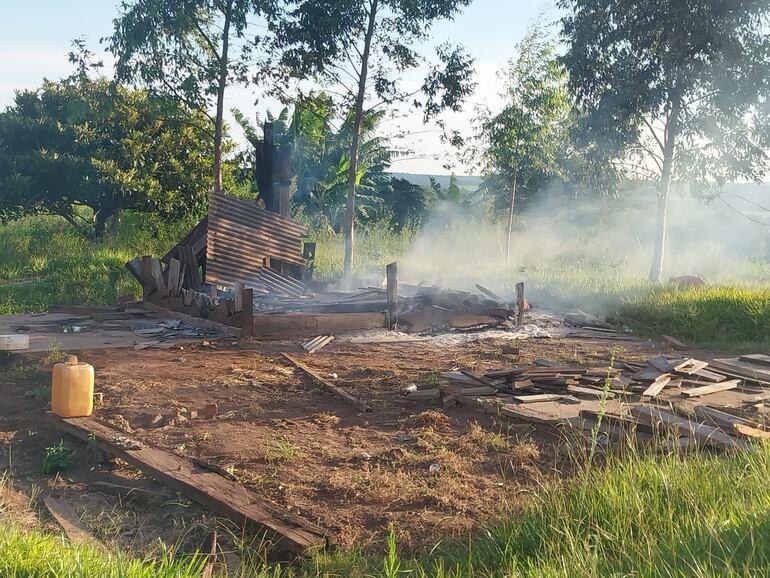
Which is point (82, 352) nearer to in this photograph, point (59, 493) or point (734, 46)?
point (59, 493)

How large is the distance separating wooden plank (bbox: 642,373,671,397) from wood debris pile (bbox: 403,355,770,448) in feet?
0.03

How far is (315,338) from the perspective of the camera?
1270cm

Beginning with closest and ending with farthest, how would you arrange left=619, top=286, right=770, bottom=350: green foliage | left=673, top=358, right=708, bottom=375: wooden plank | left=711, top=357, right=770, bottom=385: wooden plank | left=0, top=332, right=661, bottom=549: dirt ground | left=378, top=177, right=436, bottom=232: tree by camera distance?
1. left=0, top=332, right=661, bottom=549: dirt ground
2. left=673, top=358, right=708, bottom=375: wooden plank
3. left=711, top=357, right=770, bottom=385: wooden plank
4. left=619, top=286, right=770, bottom=350: green foliage
5. left=378, top=177, right=436, bottom=232: tree

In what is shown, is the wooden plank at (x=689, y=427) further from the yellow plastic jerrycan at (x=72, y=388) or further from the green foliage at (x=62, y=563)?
the yellow plastic jerrycan at (x=72, y=388)

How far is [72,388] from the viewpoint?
23.5 ft

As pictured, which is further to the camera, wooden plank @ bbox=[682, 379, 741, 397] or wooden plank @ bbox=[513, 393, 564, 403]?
wooden plank @ bbox=[682, 379, 741, 397]

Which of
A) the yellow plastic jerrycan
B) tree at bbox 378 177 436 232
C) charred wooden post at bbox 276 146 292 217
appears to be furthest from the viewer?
tree at bbox 378 177 436 232

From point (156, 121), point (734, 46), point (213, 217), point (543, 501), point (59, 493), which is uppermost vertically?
point (734, 46)

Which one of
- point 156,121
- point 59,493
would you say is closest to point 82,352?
point 59,493

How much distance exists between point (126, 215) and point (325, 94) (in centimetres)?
805

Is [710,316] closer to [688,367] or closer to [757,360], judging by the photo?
[757,360]

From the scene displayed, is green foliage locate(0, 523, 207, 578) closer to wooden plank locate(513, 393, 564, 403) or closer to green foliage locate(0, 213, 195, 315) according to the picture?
wooden plank locate(513, 393, 564, 403)

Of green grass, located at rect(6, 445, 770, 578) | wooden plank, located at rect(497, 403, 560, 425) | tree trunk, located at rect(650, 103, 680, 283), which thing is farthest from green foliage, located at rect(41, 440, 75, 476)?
tree trunk, located at rect(650, 103, 680, 283)

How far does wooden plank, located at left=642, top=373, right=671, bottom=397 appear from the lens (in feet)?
25.9
